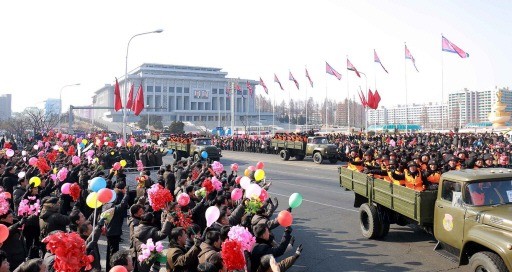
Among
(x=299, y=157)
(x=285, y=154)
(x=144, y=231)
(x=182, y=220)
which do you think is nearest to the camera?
(x=144, y=231)

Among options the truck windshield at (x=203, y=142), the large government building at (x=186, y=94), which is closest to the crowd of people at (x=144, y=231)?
the truck windshield at (x=203, y=142)

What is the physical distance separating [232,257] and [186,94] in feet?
419

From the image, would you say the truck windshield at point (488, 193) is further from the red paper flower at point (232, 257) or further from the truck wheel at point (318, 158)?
the truck wheel at point (318, 158)

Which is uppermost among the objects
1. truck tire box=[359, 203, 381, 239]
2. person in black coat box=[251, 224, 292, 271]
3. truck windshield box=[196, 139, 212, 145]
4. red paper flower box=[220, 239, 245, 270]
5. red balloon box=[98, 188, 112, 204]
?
truck windshield box=[196, 139, 212, 145]

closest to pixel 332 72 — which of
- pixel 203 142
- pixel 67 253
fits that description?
pixel 203 142

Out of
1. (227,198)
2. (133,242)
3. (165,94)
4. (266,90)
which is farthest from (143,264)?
(165,94)

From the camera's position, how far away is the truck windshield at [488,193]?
6938 mm

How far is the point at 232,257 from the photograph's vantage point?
4.48m

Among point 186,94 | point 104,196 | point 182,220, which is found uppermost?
point 186,94

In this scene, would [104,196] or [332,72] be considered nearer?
[104,196]

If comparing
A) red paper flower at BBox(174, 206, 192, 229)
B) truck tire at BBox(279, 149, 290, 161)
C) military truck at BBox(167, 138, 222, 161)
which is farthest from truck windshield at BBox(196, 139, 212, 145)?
red paper flower at BBox(174, 206, 192, 229)

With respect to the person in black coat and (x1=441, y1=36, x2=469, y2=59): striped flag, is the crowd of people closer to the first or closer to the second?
the person in black coat

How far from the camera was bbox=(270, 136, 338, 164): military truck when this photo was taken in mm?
29688

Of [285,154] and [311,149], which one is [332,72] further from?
[311,149]
